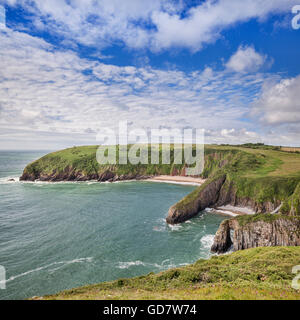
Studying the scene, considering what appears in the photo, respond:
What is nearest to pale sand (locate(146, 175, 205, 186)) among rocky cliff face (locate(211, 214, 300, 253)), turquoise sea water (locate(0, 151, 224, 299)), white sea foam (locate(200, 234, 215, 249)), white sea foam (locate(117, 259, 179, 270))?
turquoise sea water (locate(0, 151, 224, 299))

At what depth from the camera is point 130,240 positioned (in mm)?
40938

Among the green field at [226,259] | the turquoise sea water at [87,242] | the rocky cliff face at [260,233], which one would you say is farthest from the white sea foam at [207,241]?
the green field at [226,259]

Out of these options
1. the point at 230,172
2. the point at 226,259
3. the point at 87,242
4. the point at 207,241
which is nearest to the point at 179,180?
the point at 230,172

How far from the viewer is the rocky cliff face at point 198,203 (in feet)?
173

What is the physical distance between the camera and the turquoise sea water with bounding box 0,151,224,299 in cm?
2928

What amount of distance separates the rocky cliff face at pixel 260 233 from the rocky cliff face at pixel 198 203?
1595 centimetres

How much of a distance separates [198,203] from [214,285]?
46.1 metres

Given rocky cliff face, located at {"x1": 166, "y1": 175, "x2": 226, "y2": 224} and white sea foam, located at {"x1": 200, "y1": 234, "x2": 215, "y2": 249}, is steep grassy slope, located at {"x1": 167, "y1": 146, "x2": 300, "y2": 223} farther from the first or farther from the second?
white sea foam, located at {"x1": 200, "y1": 234, "x2": 215, "y2": 249}

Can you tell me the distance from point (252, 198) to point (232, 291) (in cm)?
5738

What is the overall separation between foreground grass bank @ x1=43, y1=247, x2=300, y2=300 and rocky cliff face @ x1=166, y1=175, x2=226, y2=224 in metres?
29.7

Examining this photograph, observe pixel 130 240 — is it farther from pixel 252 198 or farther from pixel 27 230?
pixel 252 198
